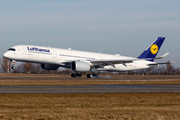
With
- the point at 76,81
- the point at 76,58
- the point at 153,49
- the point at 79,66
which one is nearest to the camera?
the point at 76,81

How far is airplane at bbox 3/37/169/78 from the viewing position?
50281 millimetres

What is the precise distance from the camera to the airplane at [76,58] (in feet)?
165

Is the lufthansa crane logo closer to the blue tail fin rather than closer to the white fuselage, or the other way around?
the blue tail fin

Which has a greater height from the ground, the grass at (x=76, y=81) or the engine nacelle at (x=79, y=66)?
the engine nacelle at (x=79, y=66)

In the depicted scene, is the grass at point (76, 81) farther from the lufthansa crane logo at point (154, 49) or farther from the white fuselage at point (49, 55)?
the lufthansa crane logo at point (154, 49)

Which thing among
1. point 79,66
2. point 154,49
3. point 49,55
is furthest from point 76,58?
point 154,49

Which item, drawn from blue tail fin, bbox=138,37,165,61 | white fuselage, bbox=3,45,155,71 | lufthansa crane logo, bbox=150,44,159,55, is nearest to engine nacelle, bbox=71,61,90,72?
white fuselage, bbox=3,45,155,71

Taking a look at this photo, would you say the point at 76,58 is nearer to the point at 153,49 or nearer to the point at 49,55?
the point at 49,55

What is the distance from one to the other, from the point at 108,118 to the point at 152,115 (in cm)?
198

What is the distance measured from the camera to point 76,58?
56406mm

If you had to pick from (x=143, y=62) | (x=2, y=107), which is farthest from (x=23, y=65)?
(x=2, y=107)

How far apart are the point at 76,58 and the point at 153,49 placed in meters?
19.9

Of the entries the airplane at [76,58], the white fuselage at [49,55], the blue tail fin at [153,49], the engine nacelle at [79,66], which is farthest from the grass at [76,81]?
the blue tail fin at [153,49]

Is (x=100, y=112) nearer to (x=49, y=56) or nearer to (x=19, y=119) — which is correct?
(x=19, y=119)
